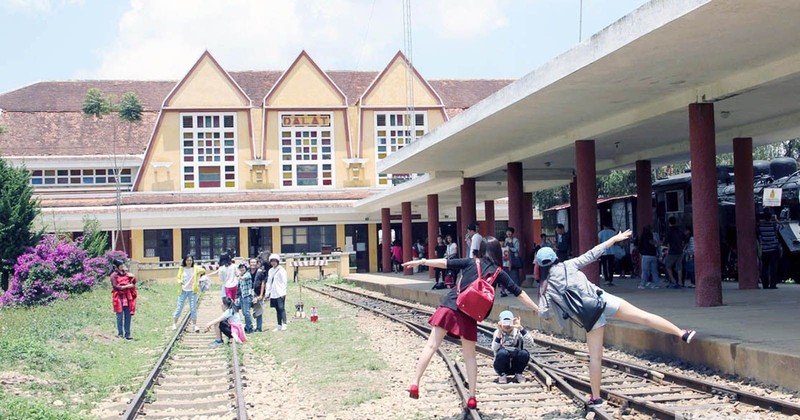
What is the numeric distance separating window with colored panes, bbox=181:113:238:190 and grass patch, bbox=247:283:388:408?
86.4 feet

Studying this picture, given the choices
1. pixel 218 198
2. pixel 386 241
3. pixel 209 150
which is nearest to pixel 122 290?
pixel 386 241

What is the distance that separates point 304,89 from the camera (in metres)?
47.7

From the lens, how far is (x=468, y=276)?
838 cm

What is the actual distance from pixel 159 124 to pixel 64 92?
40.3 feet

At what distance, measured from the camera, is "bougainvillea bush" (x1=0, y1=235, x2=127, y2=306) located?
2364 cm

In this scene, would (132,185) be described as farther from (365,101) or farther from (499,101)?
(499,101)

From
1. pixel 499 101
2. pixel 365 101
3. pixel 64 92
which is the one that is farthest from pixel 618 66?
pixel 64 92

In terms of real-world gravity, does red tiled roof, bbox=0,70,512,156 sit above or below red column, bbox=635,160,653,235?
above

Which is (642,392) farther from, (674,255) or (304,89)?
(304,89)

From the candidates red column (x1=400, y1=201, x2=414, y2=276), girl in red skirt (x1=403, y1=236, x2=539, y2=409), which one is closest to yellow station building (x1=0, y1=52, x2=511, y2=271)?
red column (x1=400, y1=201, x2=414, y2=276)

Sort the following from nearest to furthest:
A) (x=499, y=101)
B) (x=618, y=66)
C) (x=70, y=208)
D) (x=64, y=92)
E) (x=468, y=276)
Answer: (x=468, y=276), (x=618, y=66), (x=499, y=101), (x=70, y=208), (x=64, y=92)

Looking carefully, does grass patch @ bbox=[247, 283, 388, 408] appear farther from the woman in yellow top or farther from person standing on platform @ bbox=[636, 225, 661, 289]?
person standing on platform @ bbox=[636, 225, 661, 289]

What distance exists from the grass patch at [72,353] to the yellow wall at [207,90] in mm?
24222

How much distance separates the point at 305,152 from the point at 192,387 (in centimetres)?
3693
